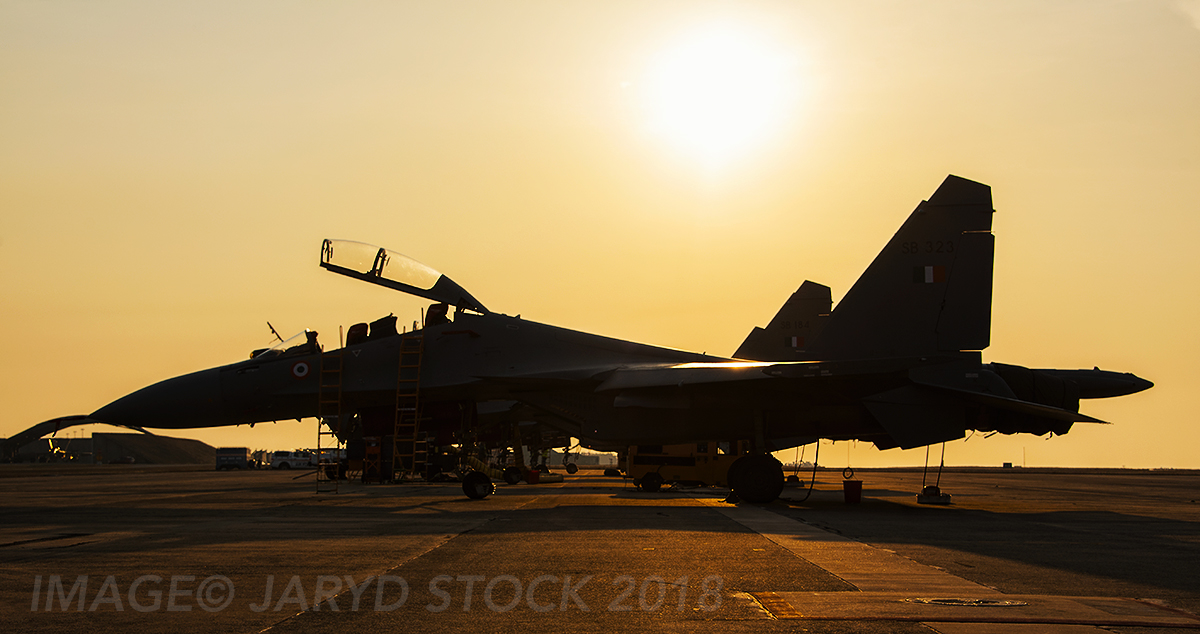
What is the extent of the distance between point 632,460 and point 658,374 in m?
12.8

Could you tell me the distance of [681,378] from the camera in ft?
66.1

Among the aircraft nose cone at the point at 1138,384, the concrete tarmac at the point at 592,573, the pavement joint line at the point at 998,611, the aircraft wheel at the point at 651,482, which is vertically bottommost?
Answer: the aircraft wheel at the point at 651,482

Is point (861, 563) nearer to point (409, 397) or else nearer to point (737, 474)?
point (737, 474)

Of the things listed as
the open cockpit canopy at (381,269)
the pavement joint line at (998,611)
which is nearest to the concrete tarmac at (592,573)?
the pavement joint line at (998,611)

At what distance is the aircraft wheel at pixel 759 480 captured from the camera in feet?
70.1

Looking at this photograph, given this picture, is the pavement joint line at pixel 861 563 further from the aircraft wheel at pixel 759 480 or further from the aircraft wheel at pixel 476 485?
the aircraft wheel at pixel 476 485

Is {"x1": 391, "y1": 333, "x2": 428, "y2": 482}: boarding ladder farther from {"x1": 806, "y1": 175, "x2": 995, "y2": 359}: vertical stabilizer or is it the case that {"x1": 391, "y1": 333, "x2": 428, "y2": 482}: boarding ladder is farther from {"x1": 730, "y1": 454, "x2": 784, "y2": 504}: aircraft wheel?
{"x1": 806, "y1": 175, "x2": 995, "y2": 359}: vertical stabilizer

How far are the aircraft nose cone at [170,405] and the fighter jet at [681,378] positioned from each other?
0.03 metres

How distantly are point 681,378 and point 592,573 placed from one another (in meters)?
11.0

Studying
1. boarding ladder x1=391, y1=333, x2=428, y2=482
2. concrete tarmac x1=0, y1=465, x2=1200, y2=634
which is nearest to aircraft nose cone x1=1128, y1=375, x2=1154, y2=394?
concrete tarmac x1=0, y1=465, x2=1200, y2=634

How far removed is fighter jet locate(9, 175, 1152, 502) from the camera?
68.6 ft

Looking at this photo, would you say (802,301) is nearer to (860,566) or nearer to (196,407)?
(196,407)

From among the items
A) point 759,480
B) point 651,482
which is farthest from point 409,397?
point 651,482

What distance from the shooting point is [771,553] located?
37.0 ft
